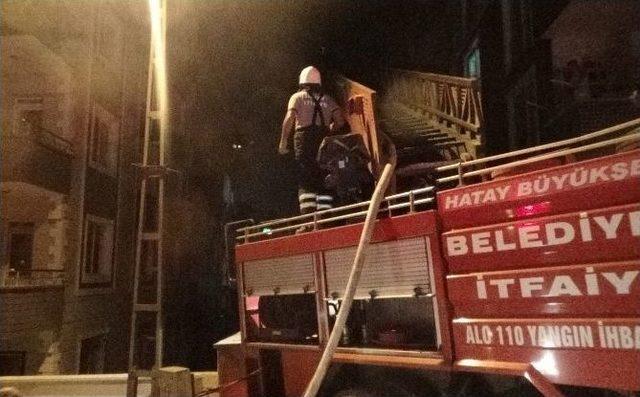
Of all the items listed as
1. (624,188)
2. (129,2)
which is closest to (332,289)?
(624,188)

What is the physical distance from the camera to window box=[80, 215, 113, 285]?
10.4 m

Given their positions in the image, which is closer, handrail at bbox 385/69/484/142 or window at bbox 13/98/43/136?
handrail at bbox 385/69/484/142

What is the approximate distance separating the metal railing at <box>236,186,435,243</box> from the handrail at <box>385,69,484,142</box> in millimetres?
2966

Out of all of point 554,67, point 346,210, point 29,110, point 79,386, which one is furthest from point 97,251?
point 554,67

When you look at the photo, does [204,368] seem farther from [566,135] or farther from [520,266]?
[520,266]

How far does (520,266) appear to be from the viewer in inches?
111

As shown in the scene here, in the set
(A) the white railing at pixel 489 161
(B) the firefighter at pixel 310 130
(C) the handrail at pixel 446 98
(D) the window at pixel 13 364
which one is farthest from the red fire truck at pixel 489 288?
(D) the window at pixel 13 364

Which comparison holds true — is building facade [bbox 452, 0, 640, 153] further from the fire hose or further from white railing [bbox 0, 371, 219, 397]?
white railing [bbox 0, 371, 219, 397]

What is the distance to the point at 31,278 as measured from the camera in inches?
364

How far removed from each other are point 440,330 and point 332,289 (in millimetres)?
961

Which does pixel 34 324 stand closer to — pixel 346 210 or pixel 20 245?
pixel 20 245

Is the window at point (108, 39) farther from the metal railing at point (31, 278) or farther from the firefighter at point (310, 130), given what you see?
the firefighter at point (310, 130)

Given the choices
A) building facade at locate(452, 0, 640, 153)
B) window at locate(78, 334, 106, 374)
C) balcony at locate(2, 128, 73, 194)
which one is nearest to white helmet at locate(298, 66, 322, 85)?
building facade at locate(452, 0, 640, 153)

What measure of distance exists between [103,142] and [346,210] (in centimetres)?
916
